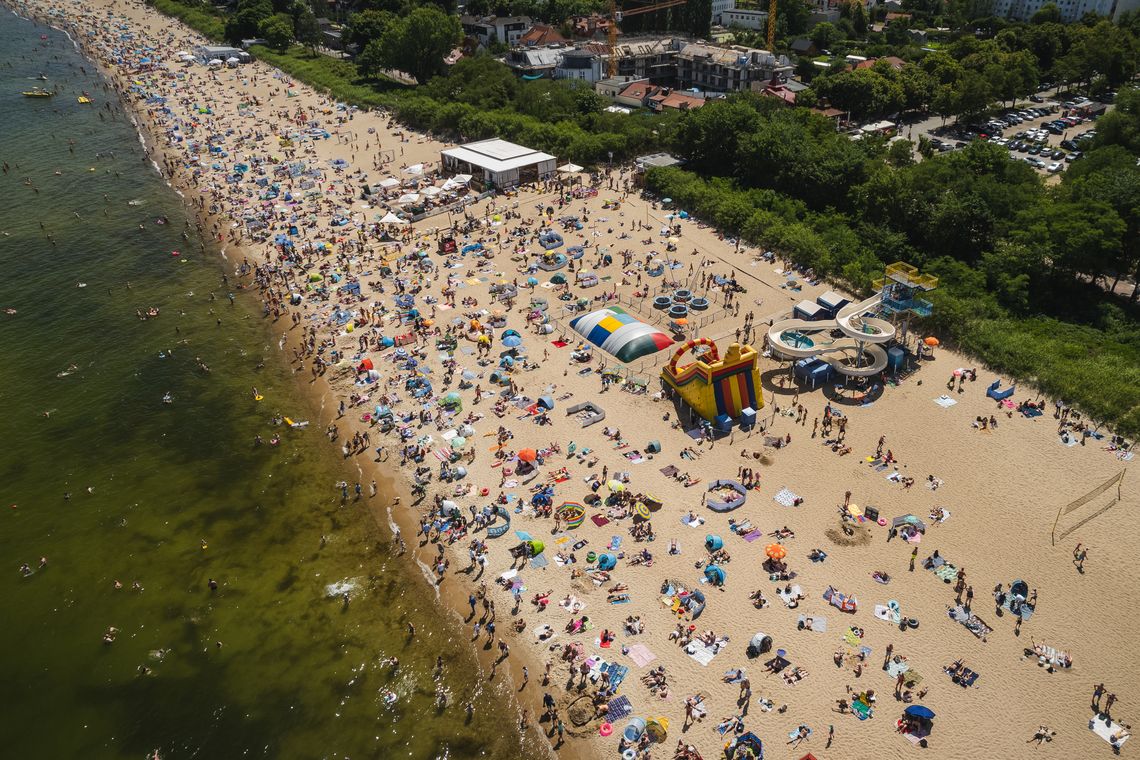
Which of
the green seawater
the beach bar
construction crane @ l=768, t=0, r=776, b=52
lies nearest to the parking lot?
construction crane @ l=768, t=0, r=776, b=52

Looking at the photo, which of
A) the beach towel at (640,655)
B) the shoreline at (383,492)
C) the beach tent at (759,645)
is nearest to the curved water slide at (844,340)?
the beach tent at (759,645)

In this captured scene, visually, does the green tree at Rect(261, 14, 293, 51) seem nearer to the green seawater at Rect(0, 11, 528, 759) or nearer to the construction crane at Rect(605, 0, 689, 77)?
the construction crane at Rect(605, 0, 689, 77)

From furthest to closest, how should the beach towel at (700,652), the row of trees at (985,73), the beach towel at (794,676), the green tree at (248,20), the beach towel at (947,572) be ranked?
the green tree at (248,20) → the row of trees at (985,73) → the beach towel at (947,572) → the beach towel at (700,652) → the beach towel at (794,676)

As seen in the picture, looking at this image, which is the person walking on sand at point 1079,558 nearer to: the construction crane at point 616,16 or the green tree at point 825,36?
the construction crane at point 616,16

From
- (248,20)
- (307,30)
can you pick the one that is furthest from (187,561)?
(248,20)

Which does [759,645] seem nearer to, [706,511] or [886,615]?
[886,615]

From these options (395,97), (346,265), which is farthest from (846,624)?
(395,97)
